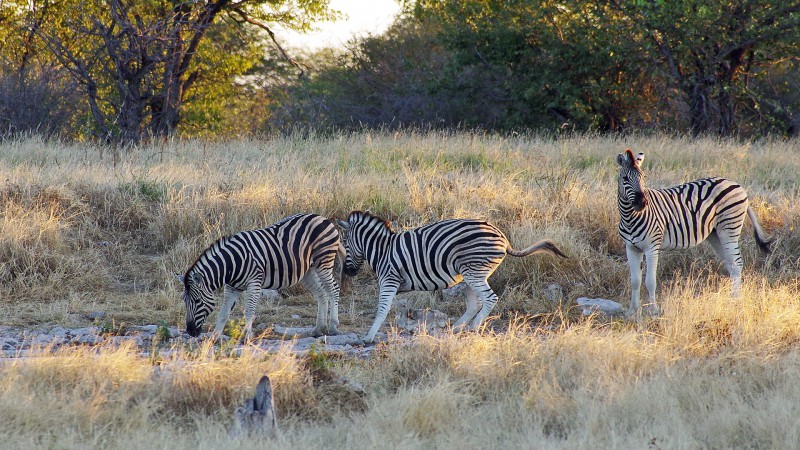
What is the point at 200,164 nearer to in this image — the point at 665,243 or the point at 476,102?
the point at 665,243

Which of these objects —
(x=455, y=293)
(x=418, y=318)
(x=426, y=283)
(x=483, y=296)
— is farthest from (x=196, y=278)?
(x=455, y=293)

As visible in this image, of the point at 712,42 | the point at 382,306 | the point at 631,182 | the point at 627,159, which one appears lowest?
the point at 382,306

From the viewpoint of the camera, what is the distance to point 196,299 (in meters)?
7.62

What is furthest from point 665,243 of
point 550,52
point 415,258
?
point 550,52

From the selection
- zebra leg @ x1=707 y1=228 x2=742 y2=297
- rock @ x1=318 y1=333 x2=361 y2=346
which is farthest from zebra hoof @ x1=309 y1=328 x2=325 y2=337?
zebra leg @ x1=707 y1=228 x2=742 y2=297

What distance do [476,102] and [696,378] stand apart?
18846mm

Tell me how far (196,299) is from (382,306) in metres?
1.60

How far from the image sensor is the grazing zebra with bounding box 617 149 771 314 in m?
8.35

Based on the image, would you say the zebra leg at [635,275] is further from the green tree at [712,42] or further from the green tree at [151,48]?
the green tree at [712,42]

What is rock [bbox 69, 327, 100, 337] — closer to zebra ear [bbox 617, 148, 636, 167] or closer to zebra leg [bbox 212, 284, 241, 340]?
zebra leg [bbox 212, 284, 241, 340]

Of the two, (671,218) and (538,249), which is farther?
(671,218)

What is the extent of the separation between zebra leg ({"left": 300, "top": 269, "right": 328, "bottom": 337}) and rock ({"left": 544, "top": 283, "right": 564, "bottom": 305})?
241cm

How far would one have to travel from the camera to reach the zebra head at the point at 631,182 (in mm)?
8219

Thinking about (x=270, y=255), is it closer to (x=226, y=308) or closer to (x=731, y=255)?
(x=226, y=308)
